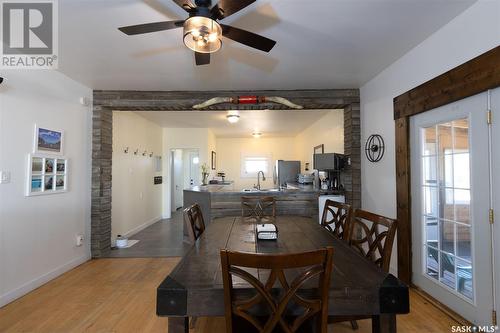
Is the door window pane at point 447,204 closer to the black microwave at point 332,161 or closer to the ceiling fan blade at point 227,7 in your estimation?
the black microwave at point 332,161

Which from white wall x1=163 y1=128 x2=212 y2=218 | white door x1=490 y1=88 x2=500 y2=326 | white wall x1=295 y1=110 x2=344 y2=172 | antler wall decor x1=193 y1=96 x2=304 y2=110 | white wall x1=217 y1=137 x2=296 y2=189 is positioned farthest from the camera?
white wall x1=217 y1=137 x2=296 y2=189

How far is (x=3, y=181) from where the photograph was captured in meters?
2.40

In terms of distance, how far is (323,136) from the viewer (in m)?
5.63

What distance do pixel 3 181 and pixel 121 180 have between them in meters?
2.21

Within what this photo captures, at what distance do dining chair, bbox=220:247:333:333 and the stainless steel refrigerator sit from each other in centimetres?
609

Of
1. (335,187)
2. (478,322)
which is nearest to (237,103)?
(335,187)

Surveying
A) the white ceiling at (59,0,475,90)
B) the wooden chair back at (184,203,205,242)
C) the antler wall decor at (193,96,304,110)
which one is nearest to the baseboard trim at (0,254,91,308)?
the wooden chair back at (184,203,205,242)

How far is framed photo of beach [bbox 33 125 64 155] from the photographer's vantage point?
9.12ft

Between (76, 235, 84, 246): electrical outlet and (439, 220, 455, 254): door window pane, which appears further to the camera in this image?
(76, 235, 84, 246): electrical outlet

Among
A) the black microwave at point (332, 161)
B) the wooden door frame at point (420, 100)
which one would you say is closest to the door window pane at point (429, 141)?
the wooden door frame at point (420, 100)

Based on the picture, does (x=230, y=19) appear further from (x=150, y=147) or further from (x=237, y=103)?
(x=150, y=147)

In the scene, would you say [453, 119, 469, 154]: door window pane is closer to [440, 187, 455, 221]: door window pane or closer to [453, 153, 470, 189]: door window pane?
[453, 153, 470, 189]: door window pane

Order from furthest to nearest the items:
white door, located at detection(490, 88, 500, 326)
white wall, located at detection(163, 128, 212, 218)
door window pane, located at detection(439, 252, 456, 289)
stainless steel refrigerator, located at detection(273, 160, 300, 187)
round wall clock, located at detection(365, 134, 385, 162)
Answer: stainless steel refrigerator, located at detection(273, 160, 300, 187) → white wall, located at detection(163, 128, 212, 218) → round wall clock, located at detection(365, 134, 385, 162) → door window pane, located at detection(439, 252, 456, 289) → white door, located at detection(490, 88, 500, 326)

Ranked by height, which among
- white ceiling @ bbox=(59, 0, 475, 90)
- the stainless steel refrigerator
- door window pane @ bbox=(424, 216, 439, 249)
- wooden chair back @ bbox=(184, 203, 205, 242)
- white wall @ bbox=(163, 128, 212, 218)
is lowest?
door window pane @ bbox=(424, 216, 439, 249)
